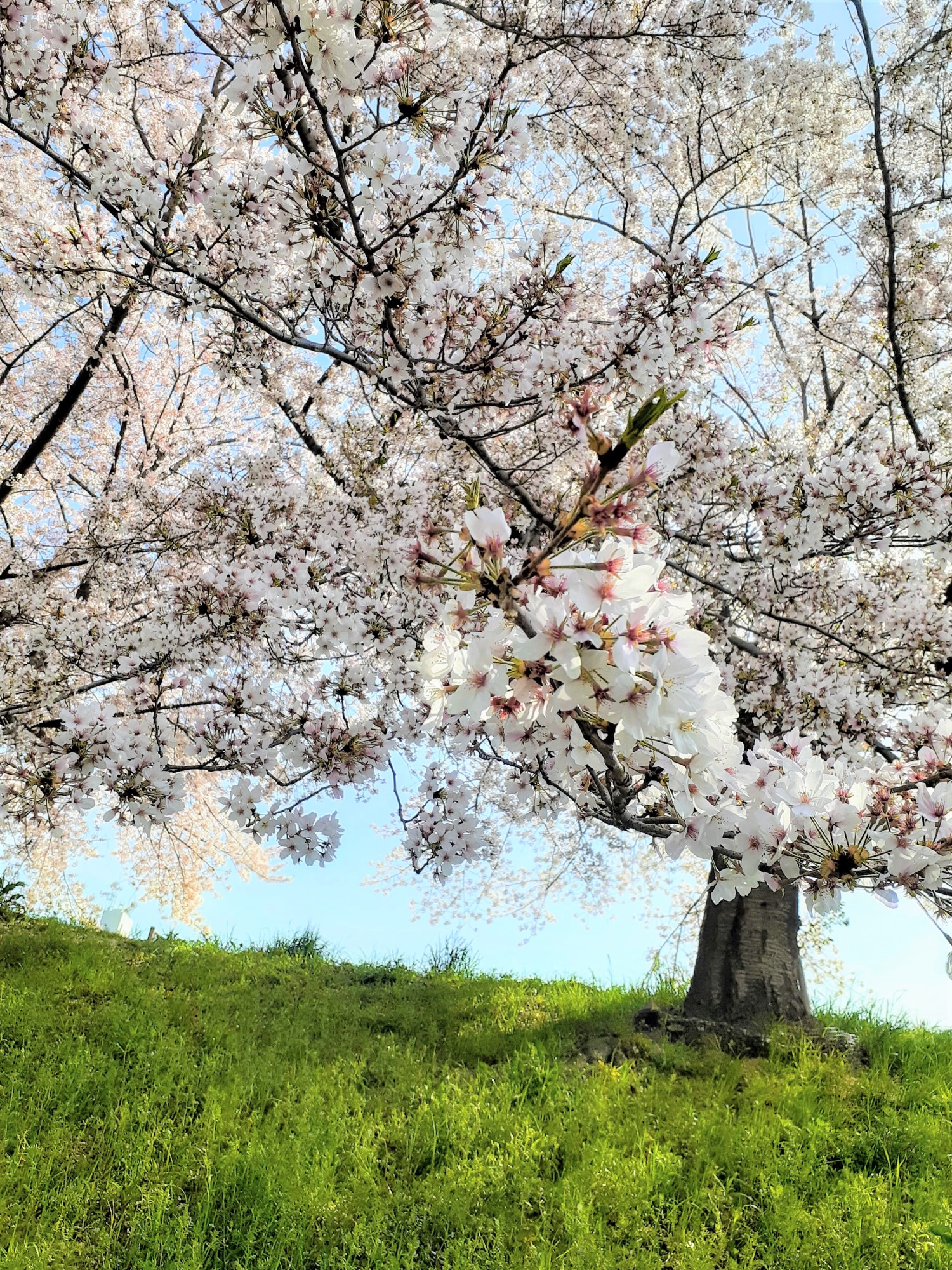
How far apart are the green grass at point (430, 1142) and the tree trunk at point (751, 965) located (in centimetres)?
54

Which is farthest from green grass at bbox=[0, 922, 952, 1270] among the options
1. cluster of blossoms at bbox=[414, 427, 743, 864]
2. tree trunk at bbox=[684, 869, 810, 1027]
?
cluster of blossoms at bbox=[414, 427, 743, 864]

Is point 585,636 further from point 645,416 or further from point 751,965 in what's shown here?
point 751,965

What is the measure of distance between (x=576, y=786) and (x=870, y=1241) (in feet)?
9.83

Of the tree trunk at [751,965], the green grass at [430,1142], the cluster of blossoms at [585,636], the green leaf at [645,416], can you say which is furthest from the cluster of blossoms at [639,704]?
the tree trunk at [751,965]

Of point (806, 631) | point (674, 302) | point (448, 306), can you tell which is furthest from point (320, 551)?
point (806, 631)

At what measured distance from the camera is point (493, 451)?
6.11 m

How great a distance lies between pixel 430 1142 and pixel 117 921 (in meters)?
7.20

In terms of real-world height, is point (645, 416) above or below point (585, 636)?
above

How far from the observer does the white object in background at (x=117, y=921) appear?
9.62 meters

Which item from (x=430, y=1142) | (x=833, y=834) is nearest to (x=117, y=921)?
(x=430, y=1142)

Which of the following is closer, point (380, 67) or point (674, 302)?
point (380, 67)

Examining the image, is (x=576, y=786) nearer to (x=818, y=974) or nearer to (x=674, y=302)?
(x=674, y=302)

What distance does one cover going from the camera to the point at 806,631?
6.25m

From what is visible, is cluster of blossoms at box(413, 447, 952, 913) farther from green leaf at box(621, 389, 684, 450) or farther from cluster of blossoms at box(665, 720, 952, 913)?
green leaf at box(621, 389, 684, 450)
